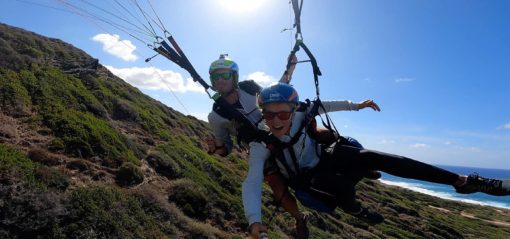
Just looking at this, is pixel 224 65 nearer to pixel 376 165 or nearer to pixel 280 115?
pixel 280 115

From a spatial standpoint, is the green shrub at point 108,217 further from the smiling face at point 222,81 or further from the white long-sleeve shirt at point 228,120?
the smiling face at point 222,81

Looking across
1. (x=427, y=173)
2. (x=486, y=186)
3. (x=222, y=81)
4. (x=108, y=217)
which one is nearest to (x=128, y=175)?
(x=108, y=217)

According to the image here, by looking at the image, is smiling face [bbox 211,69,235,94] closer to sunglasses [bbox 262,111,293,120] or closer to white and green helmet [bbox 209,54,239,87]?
white and green helmet [bbox 209,54,239,87]

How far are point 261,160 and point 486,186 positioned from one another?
2807mm

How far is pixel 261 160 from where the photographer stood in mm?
4992

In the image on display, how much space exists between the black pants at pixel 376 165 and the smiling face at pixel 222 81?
73.3 inches

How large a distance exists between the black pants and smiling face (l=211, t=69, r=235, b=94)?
1862 millimetres

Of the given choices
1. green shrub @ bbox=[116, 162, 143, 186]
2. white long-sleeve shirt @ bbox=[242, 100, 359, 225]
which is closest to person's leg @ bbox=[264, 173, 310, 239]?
white long-sleeve shirt @ bbox=[242, 100, 359, 225]

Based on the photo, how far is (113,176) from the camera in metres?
17.6

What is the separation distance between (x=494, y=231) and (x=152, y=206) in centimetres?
6859

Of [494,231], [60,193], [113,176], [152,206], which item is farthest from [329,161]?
[494,231]

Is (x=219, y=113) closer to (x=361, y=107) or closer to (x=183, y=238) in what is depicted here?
(x=361, y=107)

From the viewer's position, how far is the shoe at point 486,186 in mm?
4812

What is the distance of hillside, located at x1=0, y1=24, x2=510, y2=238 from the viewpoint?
12.9 metres
